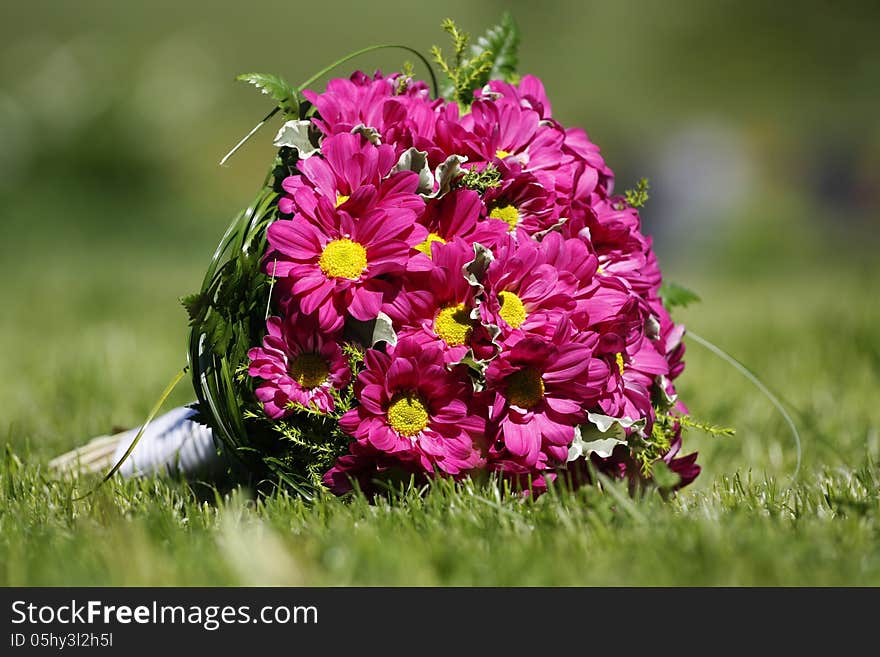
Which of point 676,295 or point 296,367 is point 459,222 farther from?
point 676,295

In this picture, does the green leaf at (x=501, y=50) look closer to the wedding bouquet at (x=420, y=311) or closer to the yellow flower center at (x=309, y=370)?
the wedding bouquet at (x=420, y=311)

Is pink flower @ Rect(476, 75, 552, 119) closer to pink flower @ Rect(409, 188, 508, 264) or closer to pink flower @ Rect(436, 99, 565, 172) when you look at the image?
pink flower @ Rect(436, 99, 565, 172)

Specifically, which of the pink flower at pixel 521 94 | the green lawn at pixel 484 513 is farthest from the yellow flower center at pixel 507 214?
the green lawn at pixel 484 513

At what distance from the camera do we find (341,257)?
1.53 meters

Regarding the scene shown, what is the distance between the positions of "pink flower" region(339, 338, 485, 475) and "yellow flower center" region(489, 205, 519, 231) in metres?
0.28

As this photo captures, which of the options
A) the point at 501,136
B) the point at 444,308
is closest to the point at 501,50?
the point at 501,136

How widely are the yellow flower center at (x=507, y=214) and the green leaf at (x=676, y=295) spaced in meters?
0.53

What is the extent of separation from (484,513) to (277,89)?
0.78 meters

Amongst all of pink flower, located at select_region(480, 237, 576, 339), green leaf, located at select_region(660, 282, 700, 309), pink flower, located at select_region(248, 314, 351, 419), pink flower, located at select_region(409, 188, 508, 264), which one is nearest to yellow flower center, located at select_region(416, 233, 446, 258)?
pink flower, located at select_region(409, 188, 508, 264)

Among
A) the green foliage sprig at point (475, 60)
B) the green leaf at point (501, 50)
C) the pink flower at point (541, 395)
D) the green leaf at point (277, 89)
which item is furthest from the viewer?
the green leaf at point (501, 50)

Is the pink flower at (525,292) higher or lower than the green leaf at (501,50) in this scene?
lower

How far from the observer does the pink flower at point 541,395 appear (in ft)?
4.94

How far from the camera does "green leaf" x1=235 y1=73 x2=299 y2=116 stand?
5.34 feet

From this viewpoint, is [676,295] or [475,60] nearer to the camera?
[475,60]
